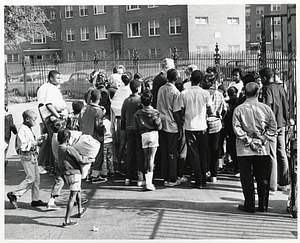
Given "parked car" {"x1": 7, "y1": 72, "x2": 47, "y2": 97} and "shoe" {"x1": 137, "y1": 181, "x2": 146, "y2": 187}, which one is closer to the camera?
"shoe" {"x1": 137, "y1": 181, "x2": 146, "y2": 187}

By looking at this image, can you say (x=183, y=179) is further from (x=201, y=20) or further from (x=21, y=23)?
(x=201, y=20)

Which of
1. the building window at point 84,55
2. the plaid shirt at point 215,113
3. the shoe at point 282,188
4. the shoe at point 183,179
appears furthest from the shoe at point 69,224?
the building window at point 84,55

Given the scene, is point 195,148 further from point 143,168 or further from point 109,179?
point 109,179

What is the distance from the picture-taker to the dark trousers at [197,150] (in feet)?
25.7

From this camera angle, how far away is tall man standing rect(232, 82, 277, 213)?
257 inches

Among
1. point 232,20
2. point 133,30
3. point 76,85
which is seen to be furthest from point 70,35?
point 76,85

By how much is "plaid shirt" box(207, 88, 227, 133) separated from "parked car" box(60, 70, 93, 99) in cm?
1619

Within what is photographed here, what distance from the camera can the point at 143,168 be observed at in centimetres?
822

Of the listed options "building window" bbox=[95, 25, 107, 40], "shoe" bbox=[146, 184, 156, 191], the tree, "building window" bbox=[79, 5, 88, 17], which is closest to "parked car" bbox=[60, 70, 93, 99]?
the tree

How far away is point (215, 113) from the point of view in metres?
8.16

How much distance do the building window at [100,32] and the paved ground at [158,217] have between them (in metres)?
42.1

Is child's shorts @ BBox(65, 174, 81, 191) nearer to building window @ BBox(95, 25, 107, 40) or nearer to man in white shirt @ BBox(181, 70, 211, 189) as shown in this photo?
Answer: man in white shirt @ BBox(181, 70, 211, 189)

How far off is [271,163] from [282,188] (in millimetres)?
779
